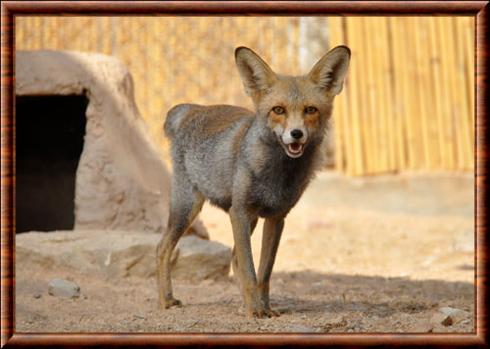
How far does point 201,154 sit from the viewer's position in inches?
Result: 252

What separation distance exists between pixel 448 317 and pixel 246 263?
1317 millimetres

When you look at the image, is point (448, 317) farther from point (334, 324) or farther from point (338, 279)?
point (338, 279)

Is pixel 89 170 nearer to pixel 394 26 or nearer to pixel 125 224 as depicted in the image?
pixel 125 224

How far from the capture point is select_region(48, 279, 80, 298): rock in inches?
257

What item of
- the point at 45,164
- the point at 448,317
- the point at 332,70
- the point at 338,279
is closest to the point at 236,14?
the point at 332,70

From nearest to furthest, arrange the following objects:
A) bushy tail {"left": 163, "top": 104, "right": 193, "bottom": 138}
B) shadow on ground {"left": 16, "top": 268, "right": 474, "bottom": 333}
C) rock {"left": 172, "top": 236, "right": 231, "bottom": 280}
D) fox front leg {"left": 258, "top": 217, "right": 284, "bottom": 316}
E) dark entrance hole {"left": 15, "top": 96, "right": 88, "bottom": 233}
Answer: shadow on ground {"left": 16, "top": 268, "right": 474, "bottom": 333} → fox front leg {"left": 258, "top": 217, "right": 284, "bottom": 316} → bushy tail {"left": 163, "top": 104, "right": 193, "bottom": 138} → rock {"left": 172, "top": 236, "right": 231, "bottom": 280} → dark entrance hole {"left": 15, "top": 96, "right": 88, "bottom": 233}

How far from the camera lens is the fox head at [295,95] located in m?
5.31

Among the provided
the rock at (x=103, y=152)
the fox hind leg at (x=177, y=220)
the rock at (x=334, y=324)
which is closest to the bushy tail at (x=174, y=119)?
the fox hind leg at (x=177, y=220)

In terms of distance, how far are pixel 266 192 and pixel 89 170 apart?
9.22ft

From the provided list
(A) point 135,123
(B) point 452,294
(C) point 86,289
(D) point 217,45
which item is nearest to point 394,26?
(D) point 217,45

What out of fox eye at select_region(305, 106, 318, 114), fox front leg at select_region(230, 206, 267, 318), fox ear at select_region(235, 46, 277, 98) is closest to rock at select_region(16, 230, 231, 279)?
fox front leg at select_region(230, 206, 267, 318)

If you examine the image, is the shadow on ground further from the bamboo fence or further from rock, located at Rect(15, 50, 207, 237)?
the bamboo fence

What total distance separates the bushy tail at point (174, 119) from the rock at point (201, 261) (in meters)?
1.15

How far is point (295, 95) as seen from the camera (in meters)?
5.35
